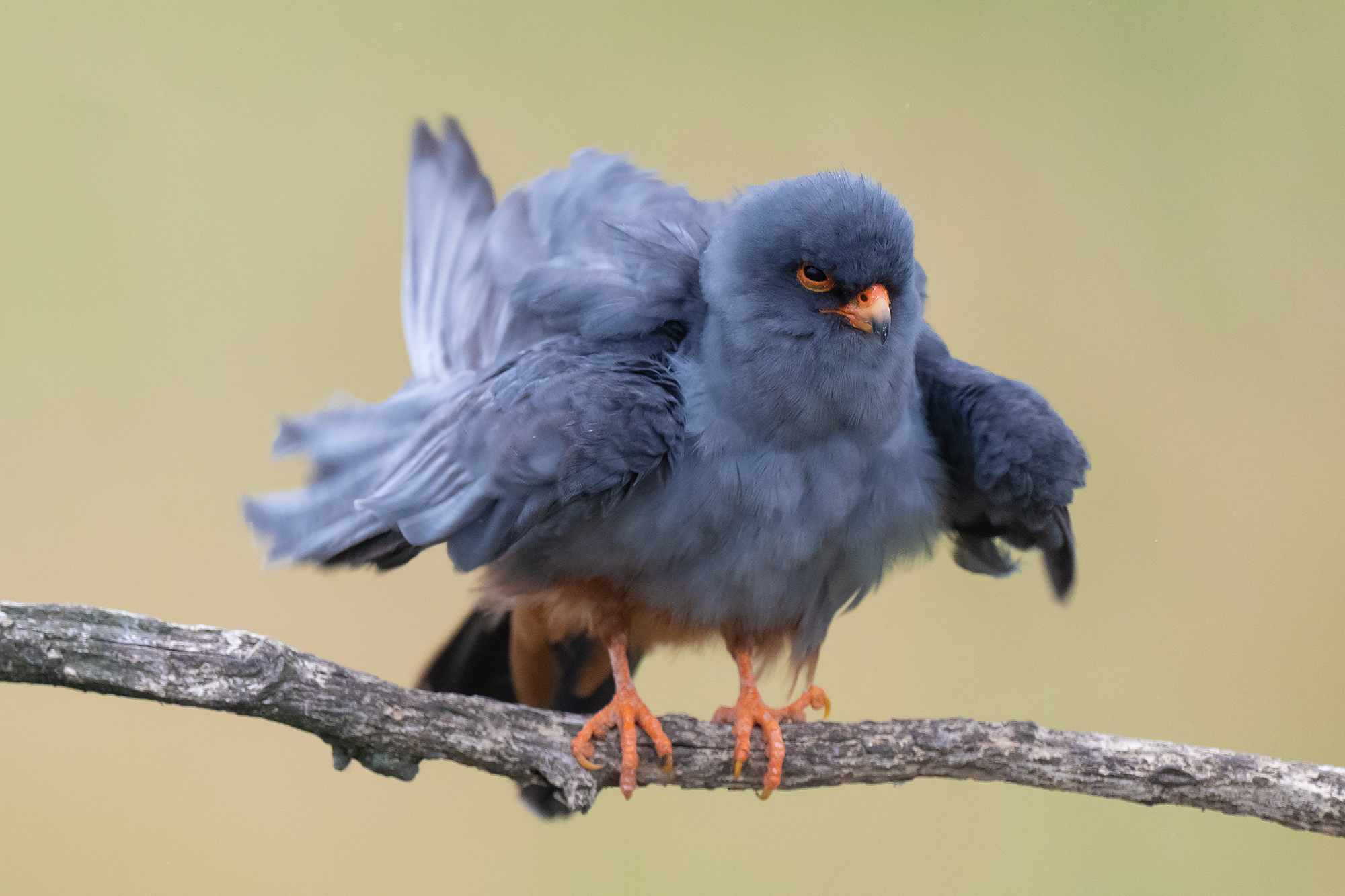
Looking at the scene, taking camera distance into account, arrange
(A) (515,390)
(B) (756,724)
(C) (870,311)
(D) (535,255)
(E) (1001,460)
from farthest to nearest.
→ (D) (535,255) → (B) (756,724) → (E) (1001,460) → (A) (515,390) → (C) (870,311)

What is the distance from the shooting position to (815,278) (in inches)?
82.1

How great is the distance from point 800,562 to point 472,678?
962mm

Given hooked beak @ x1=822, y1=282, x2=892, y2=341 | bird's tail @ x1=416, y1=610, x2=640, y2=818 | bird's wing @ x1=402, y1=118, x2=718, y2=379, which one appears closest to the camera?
hooked beak @ x1=822, y1=282, x2=892, y2=341

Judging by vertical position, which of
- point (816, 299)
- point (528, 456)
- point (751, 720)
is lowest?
point (751, 720)

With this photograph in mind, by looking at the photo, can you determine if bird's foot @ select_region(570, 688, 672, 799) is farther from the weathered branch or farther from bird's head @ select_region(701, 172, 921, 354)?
bird's head @ select_region(701, 172, 921, 354)

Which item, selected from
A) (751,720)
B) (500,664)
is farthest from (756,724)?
(500,664)

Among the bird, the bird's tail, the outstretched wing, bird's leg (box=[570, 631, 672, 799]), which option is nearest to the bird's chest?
the bird

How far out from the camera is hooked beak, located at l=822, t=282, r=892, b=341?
6.56 ft

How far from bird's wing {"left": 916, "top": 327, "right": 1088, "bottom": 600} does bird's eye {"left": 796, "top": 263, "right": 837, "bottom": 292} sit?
46 cm

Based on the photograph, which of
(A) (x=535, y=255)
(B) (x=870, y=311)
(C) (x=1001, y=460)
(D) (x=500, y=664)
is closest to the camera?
(B) (x=870, y=311)

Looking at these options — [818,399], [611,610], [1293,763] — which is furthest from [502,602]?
[1293,763]

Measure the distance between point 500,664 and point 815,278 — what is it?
1.28m

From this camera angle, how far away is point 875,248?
79.4 inches

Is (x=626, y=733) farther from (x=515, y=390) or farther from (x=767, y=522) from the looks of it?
(x=515, y=390)
